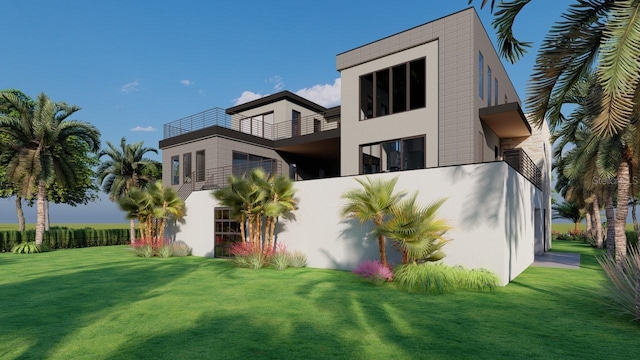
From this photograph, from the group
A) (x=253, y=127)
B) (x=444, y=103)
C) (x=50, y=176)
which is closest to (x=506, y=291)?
(x=444, y=103)

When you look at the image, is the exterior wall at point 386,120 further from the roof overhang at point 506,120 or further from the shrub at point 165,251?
the shrub at point 165,251

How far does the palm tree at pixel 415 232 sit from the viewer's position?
32.8ft

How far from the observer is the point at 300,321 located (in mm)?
6852

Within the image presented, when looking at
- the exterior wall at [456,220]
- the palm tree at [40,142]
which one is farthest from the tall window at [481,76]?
the palm tree at [40,142]

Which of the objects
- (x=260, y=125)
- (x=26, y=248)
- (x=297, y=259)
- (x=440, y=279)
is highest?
(x=260, y=125)

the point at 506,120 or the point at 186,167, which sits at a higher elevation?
the point at 506,120

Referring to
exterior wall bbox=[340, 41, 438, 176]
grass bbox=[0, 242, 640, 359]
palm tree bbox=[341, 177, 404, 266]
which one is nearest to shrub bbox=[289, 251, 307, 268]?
grass bbox=[0, 242, 640, 359]

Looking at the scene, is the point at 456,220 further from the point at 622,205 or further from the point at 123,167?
the point at 123,167

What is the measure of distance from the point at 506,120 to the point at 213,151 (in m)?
16.0

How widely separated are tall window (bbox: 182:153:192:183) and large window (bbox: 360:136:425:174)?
39.3ft

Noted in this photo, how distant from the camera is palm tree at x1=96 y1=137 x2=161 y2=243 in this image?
31.1m

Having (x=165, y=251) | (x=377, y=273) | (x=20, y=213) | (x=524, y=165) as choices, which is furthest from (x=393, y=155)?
(x=20, y=213)

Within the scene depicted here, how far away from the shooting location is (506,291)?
9.66 metres

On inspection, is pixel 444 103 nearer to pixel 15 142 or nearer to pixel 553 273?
pixel 553 273
